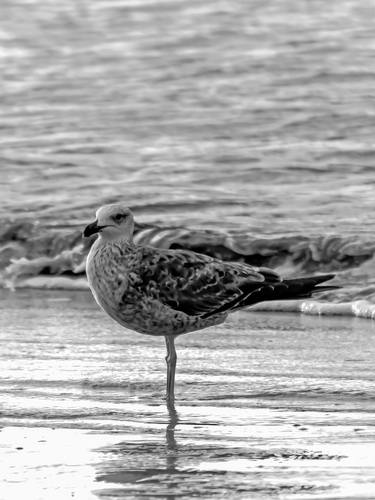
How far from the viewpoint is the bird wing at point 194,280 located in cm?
684

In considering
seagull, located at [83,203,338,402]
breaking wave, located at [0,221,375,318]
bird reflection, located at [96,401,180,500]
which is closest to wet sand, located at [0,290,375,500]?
bird reflection, located at [96,401,180,500]

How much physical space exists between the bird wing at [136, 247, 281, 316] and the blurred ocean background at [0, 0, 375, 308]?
76.1 inches

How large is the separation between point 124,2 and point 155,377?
53.0 ft

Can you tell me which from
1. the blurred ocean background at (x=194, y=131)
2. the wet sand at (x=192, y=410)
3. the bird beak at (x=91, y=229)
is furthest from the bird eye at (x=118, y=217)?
the blurred ocean background at (x=194, y=131)

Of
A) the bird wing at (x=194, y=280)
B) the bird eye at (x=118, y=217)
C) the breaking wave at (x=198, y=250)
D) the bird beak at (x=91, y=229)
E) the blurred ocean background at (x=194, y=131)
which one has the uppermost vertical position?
the bird eye at (x=118, y=217)

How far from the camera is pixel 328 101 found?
16188 millimetres

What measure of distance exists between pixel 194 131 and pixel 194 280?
8.28m

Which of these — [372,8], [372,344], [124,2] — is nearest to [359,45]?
[372,8]

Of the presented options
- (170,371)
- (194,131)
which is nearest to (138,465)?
(170,371)

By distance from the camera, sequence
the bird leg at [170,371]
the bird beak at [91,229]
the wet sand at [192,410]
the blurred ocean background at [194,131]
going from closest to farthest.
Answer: the wet sand at [192,410] < the bird leg at [170,371] < the bird beak at [91,229] < the blurred ocean background at [194,131]

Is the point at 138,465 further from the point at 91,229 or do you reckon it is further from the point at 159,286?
the point at 91,229

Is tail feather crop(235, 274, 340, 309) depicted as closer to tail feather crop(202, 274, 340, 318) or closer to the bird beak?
tail feather crop(202, 274, 340, 318)

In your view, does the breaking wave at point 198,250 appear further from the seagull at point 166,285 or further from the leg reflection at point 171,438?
the leg reflection at point 171,438

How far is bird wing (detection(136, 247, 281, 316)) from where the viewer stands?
6.84m
